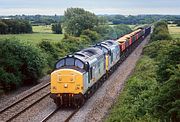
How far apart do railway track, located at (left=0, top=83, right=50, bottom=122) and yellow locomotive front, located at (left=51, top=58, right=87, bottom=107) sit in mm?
2520

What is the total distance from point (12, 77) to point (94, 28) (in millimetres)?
56011

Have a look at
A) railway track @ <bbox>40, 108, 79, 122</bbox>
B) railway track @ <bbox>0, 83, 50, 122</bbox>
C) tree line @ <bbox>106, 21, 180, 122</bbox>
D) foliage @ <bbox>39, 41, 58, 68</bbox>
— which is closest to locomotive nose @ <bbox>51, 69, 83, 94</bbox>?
railway track @ <bbox>40, 108, 79, 122</bbox>

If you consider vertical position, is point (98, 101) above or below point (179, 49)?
below

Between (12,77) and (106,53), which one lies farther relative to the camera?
(106,53)

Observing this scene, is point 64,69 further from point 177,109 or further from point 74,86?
point 177,109

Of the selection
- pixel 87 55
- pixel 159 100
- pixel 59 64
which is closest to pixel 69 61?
pixel 59 64

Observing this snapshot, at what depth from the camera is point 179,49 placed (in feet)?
70.5

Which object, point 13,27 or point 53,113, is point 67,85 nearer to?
point 53,113

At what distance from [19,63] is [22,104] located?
9507 mm

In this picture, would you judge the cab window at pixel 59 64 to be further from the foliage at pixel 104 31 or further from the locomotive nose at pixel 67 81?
the foliage at pixel 104 31

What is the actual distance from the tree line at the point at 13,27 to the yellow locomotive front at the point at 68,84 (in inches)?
2634

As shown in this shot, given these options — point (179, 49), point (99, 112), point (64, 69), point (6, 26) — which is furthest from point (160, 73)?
point (6, 26)

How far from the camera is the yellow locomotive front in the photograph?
2453 centimetres

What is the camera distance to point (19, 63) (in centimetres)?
3584
